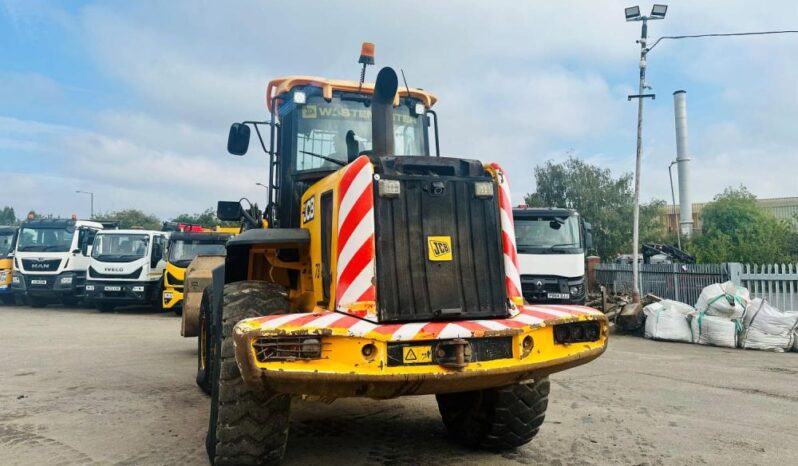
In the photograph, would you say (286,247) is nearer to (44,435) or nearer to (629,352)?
(44,435)

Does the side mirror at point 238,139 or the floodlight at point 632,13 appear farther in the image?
the floodlight at point 632,13

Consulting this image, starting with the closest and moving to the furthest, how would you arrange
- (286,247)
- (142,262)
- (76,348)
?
(286,247) → (76,348) → (142,262)

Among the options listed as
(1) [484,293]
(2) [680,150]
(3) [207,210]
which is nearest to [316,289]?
(1) [484,293]

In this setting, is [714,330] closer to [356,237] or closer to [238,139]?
[238,139]

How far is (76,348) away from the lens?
960cm

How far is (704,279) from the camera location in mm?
12586

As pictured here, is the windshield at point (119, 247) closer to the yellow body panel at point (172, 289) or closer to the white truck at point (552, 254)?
the yellow body panel at point (172, 289)

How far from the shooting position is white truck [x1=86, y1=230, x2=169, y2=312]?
53.9 ft

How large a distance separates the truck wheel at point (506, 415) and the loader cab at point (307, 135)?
6.61ft

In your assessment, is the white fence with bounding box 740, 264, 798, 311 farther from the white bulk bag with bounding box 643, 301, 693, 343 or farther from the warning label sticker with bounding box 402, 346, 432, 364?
the warning label sticker with bounding box 402, 346, 432, 364

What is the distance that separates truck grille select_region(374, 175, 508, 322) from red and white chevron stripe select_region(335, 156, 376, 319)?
→ 6 centimetres

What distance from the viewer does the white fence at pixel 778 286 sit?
1120 cm

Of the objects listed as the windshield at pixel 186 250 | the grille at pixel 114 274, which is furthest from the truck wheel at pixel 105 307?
the windshield at pixel 186 250

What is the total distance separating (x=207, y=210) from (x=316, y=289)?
179 feet
